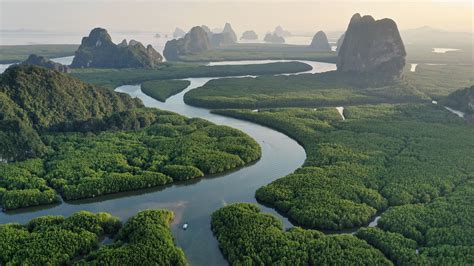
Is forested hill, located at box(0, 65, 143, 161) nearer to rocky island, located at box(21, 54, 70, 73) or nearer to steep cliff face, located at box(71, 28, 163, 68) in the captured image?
rocky island, located at box(21, 54, 70, 73)

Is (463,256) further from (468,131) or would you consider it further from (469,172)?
(468,131)

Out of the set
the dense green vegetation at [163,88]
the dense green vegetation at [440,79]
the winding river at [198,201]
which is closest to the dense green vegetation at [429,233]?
the winding river at [198,201]

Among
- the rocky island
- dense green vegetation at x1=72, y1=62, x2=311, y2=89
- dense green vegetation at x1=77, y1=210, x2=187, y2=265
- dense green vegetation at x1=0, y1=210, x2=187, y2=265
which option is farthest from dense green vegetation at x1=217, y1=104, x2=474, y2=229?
the rocky island

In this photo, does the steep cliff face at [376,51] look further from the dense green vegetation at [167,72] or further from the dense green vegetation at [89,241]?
the dense green vegetation at [89,241]

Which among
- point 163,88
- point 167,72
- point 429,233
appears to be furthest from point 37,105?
point 167,72

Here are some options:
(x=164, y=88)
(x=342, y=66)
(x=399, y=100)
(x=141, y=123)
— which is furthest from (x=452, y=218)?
(x=342, y=66)

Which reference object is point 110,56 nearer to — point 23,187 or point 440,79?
point 440,79
